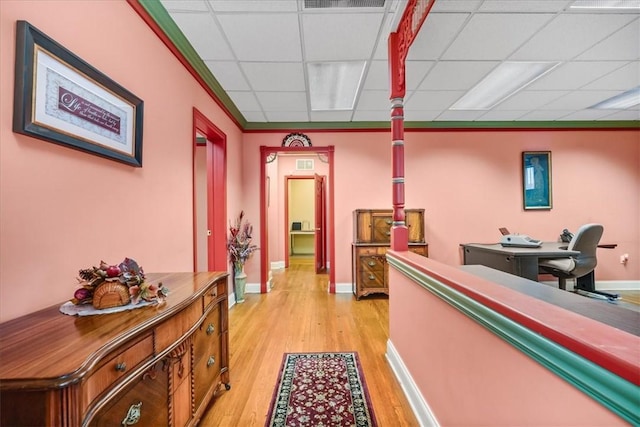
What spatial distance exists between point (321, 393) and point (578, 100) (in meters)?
4.53

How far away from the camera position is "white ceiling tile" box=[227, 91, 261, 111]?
3273 millimetres

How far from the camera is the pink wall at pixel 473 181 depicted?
4.30m

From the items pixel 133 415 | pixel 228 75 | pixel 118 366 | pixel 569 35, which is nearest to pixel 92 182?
pixel 118 366

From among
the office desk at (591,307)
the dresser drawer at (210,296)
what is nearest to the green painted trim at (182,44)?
the dresser drawer at (210,296)

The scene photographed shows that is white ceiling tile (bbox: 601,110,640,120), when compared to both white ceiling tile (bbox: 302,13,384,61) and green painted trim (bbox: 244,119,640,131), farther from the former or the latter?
white ceiling tile (bbox: 302,13,384,61)

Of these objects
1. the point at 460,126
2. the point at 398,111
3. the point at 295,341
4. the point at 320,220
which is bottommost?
the point at 295,341

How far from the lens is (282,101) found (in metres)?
3.47

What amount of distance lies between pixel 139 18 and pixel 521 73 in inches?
137

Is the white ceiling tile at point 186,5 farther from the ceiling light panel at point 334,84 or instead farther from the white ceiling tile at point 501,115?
the white ceiling tile at point 501,115

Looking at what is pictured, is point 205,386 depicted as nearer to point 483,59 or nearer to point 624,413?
point 624,413

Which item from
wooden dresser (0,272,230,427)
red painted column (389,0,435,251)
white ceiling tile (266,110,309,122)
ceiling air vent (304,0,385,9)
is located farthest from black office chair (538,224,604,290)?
wooden dresser (0,272,230,427)

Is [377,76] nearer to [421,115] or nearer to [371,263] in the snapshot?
[421,115]

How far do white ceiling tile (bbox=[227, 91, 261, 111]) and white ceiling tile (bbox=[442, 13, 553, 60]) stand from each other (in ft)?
7.08

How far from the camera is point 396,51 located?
2047 mm
